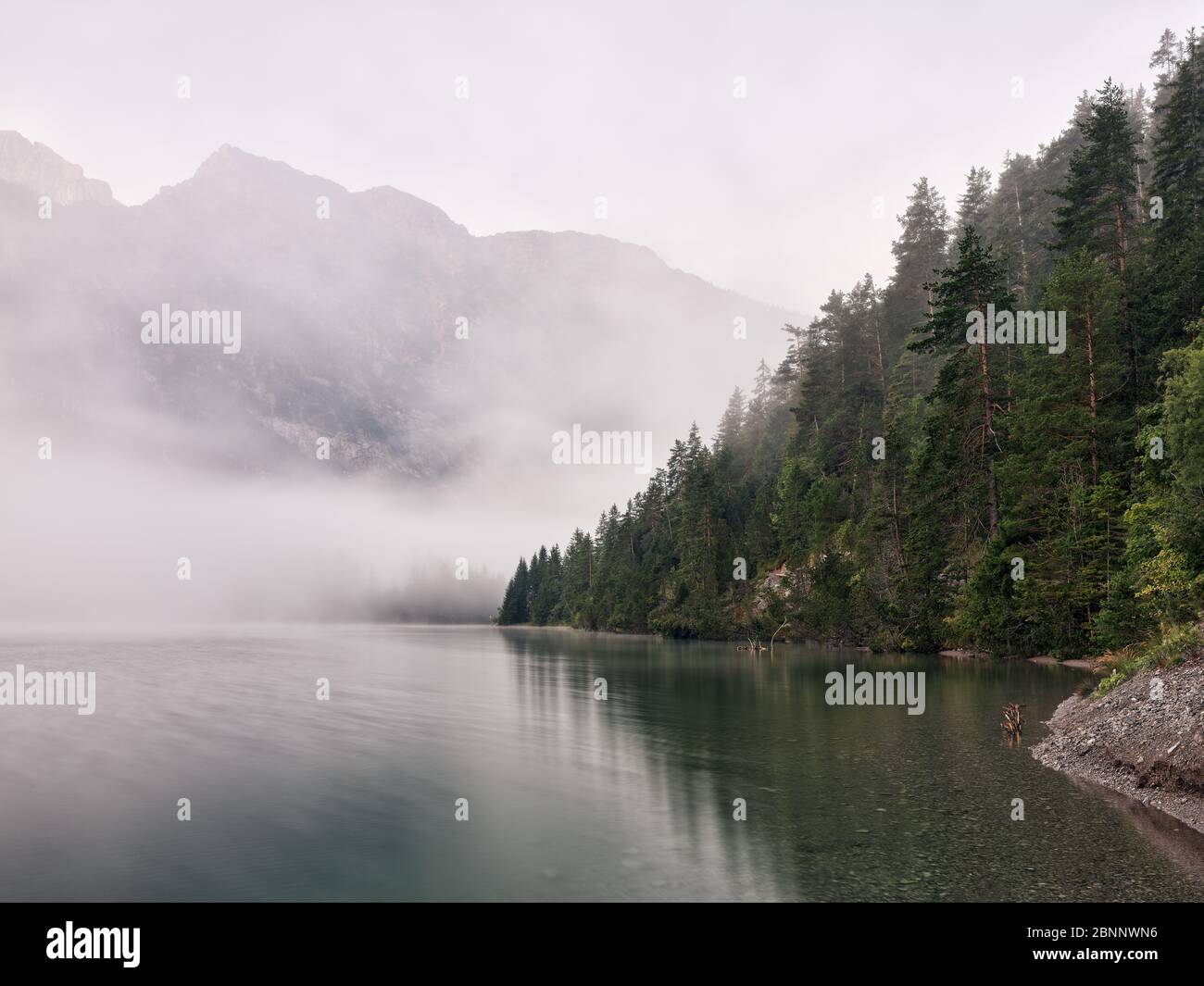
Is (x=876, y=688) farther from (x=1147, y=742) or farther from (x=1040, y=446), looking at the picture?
(x=1147, y=742)

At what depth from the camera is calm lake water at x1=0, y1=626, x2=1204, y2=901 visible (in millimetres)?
13477

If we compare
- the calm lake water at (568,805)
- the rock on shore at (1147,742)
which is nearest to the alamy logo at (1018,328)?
the calm lake water at (568,805)

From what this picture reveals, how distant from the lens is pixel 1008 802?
17453mm

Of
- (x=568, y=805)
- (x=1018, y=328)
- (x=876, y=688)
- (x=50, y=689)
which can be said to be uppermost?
(x=1018, y=328)

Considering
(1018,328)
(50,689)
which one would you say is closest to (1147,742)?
(1018,328)

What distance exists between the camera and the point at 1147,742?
19.1m

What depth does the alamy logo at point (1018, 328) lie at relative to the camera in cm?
5050

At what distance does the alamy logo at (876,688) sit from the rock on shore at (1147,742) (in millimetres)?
10478

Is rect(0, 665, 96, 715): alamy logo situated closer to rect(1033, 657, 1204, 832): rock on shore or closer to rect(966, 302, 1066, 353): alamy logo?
rect(1033, 657, 1204, 832): rock on shore

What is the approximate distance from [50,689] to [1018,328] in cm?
7477

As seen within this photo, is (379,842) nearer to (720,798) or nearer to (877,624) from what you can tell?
(720,798)
